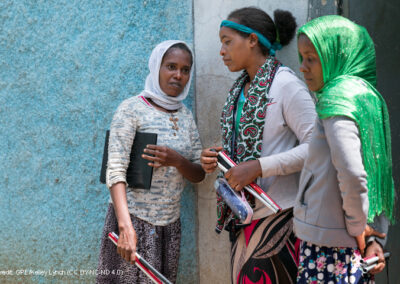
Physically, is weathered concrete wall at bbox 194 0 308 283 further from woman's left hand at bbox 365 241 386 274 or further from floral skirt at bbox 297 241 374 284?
woman's left hand at bbox 365 241 386 274

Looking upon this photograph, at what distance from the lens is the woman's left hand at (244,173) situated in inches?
94.7

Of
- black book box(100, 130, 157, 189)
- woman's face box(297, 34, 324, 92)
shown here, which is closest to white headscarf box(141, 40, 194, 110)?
black book box(100, 130, 157, 189)

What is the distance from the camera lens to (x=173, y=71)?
2951 mm

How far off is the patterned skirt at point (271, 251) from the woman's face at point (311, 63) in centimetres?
76

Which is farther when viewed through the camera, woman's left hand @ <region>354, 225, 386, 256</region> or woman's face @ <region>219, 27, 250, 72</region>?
woman's face @ <region>219, 27, 250, 72</region>

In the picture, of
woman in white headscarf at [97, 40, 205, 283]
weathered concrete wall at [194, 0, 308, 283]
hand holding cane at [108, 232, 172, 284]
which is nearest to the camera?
hand holding cane at [108, 232, 172, 284]

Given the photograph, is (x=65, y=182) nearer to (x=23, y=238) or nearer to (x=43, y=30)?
(x=23, y=238)

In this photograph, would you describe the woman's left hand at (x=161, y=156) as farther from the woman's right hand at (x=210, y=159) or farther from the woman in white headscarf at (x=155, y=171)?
the woman's right hand at (x=210, y=159)

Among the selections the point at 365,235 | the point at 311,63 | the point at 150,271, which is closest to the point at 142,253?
the point at 150,271

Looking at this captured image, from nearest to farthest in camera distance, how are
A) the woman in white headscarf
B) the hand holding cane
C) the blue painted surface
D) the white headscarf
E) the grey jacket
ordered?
the grey jacket
the hand holding cane
the woman in white headscarf
the white headscarf
the blue painted surface

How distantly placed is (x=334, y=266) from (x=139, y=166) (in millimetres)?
1307

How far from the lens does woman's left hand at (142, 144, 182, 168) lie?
Answer: 274 centimetres

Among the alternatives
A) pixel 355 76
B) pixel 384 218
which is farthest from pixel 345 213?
pixel 355 76

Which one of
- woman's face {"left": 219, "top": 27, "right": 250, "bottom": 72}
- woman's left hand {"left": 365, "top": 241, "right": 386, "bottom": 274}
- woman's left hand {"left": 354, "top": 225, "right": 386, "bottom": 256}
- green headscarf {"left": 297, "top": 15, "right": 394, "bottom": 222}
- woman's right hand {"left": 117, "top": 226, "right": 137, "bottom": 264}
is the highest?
woman's face {"left": 219, "top": 27, "right": 250, "bottom": 72}
